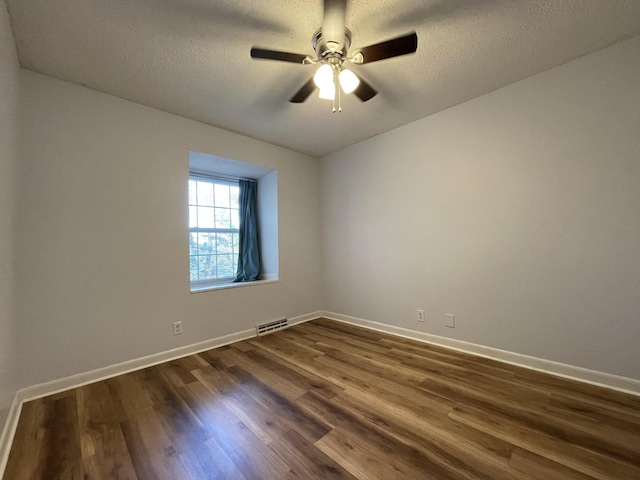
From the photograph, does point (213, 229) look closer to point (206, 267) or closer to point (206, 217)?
point (206, 217)

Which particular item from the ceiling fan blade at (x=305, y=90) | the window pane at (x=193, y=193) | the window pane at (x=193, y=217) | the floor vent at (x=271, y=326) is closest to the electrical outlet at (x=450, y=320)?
the floor vent at (x=271, y=326)

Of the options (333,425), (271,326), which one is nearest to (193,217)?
(271,326)

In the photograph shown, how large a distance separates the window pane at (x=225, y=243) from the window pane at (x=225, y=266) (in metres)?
0.09

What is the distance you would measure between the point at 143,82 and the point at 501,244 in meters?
3.37

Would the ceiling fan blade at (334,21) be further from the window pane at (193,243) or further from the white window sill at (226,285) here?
the window pane at (193,243)

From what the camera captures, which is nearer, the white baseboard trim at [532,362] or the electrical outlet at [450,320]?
the white baseboard trim at [532,362]

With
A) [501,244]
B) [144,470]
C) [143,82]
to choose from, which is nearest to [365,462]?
[144,470]

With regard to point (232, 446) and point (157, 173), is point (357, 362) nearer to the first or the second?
point (232, 446)

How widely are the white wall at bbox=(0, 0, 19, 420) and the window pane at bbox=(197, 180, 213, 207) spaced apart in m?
1.75

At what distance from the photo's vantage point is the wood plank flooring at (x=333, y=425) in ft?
3.86

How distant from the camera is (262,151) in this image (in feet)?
10.6

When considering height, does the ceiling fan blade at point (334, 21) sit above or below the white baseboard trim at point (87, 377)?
above

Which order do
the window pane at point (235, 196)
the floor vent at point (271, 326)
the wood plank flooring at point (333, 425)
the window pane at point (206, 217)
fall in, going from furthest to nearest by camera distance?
1. the window pane at point (235, 196)
2. the window pane at point (206, 217)
3. the floor vent at point (271, 326)
4. the wood plank flooring at point (333, 425)

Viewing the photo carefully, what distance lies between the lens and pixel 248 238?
3664 millimetres
